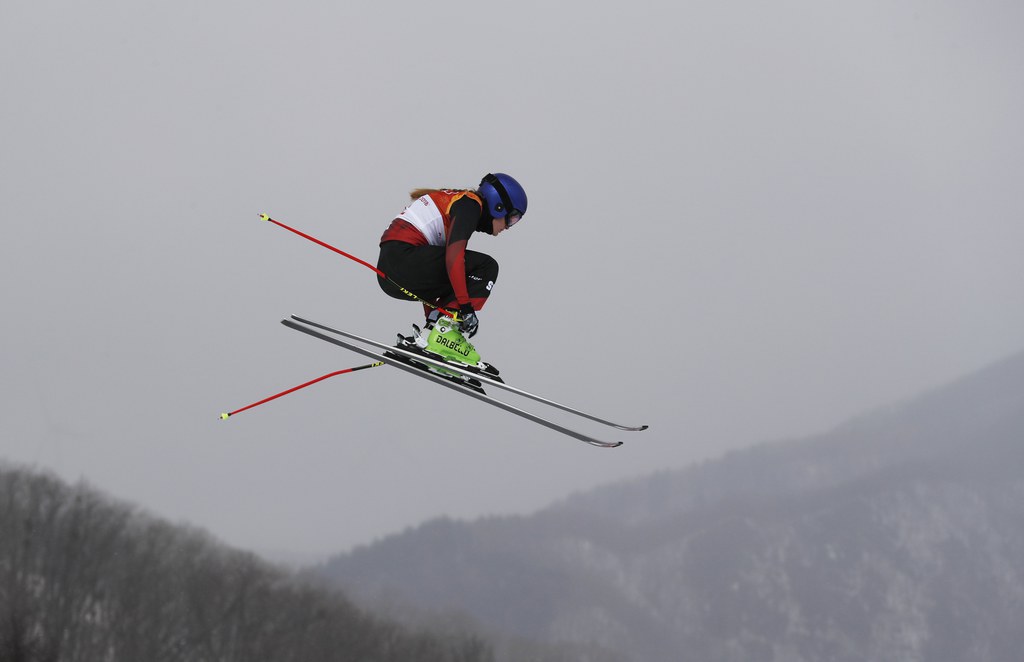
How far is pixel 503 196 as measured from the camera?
12898 mm

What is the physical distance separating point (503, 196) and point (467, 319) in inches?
72.0

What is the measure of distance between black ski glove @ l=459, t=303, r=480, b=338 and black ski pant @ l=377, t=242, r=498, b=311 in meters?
0.10

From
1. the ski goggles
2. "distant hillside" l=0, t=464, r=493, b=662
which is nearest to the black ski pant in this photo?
the ski goggles

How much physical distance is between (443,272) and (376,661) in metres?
114

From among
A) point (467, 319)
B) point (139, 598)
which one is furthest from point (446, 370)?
point (139, 598)

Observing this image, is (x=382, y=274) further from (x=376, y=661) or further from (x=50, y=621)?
(x=376, y=661)

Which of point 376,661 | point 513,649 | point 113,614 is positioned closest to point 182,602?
point 113,614

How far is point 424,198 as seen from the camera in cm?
1360

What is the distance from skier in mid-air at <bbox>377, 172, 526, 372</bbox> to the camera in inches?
510

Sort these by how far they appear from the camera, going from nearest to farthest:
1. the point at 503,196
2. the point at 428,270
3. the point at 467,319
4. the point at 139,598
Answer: the point at 503,196
the point at 428,270
the point at 467,319
the point at 139,598

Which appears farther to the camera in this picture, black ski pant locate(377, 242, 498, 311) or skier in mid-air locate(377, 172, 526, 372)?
black ski pant locate(377, 242, 498, 311)

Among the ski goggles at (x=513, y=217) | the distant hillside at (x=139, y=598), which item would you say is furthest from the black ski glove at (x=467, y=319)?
the distant hillside at (x=139, y=598)

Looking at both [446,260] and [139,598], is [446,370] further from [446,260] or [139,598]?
[139,598]

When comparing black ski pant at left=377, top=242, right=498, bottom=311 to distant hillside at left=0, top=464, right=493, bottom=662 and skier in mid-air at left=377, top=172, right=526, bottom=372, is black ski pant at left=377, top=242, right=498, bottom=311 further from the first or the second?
distant hillside at left=0, top=464, right=493, bottom=662
